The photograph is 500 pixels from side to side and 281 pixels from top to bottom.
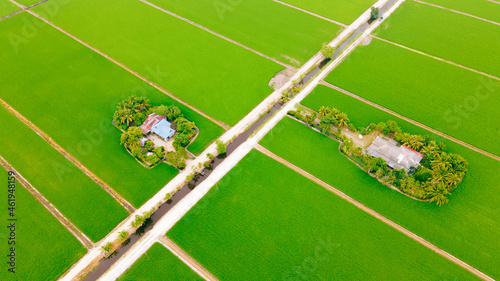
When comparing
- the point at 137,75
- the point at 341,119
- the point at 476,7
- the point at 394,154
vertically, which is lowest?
the point at 137,75

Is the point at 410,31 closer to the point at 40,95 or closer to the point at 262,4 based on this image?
the point at 262,4

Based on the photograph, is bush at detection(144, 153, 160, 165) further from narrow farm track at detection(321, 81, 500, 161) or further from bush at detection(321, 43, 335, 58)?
bush at detection(321, 43, 335, 58)

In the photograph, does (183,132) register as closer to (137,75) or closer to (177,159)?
(177,159)

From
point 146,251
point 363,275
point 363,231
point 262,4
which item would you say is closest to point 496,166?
point 363,231

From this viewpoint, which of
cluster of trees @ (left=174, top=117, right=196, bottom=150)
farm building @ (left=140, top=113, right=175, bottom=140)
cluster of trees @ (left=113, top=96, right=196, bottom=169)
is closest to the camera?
cluster of trees @ (left=113, top=96, right=196, bottom=169)

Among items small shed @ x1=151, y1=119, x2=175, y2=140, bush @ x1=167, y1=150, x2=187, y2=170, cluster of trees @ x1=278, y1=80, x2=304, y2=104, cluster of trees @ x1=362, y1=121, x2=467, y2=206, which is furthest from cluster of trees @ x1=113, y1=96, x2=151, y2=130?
cluster of trees @ x1=362, y1=121, x2=467, y2=206

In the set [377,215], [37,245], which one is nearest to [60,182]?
[37,245]
